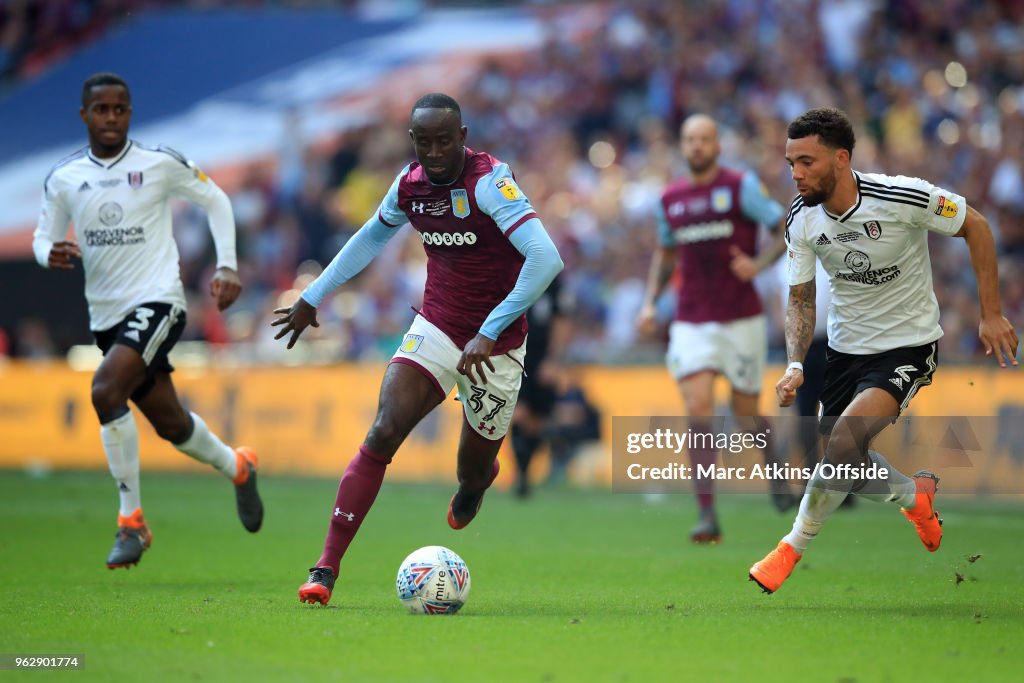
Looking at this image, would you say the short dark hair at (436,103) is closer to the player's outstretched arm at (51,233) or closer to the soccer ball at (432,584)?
the soccer ball at (432,584)

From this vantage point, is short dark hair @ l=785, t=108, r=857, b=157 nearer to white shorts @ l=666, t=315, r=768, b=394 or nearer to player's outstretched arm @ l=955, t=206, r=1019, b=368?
player's outstretched arm @ l=955, t=206, r=1019, b=368

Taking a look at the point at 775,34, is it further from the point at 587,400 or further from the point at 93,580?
the point at 93,580

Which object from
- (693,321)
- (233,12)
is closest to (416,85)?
(233,12)

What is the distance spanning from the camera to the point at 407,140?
2395 centimetres

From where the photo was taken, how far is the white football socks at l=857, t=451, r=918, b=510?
25.7 feet

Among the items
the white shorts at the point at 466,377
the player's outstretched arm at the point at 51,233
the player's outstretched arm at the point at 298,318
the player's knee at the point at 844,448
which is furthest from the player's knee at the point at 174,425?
the player's knee at the point at 844,448

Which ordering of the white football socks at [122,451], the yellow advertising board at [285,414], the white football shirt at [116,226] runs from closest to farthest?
the white football socks at [122,451]
the white football shirt at [116,226]
the yellow advertising board at [285,414]

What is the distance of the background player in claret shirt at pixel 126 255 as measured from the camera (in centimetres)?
939

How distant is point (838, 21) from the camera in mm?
21484

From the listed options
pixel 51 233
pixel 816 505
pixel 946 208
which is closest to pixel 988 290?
pixel 946 208

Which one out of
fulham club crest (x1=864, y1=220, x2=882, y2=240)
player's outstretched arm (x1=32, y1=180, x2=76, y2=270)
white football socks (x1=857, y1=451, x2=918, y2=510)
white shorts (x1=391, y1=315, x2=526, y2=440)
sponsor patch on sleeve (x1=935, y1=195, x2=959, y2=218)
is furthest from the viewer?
player's outstretched arm (x1=32, y1=180, x2=76, y2=270)

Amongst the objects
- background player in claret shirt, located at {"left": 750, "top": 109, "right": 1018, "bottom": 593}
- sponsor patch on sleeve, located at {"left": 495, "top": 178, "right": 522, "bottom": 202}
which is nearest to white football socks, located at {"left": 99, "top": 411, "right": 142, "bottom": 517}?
sponsor patch on sleeve, located at {"left": 495, "top": 178, "right": 522, "bottom": 202}

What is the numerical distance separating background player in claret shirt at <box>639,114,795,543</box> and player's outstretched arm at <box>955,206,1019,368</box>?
13.8 feet

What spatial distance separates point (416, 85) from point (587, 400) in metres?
11.0
